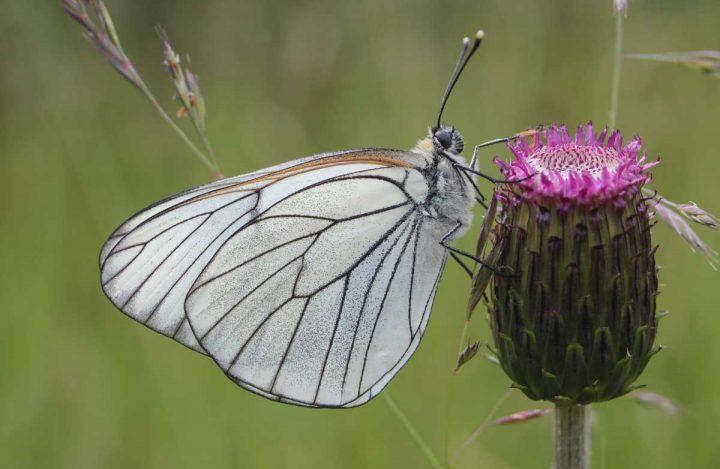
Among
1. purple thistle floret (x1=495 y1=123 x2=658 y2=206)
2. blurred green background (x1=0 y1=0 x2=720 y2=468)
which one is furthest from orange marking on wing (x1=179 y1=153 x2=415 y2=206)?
blurred green background (x1=0 y1=0 x2=720 y2=468)

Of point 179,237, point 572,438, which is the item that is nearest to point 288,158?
point 179,237

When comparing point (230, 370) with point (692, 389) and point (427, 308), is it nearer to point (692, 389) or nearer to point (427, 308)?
point (427, 308)

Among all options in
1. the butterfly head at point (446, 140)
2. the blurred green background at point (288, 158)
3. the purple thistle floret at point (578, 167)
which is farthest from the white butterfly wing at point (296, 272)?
the purple thistle floret at point (578, 167)

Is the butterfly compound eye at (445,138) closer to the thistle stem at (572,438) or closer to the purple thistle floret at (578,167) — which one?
the purple thistle floret at (578,167)

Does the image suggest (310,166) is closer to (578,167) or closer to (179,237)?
(179,237)

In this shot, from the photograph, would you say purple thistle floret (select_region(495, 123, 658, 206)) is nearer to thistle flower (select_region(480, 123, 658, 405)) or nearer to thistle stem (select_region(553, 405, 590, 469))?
thistle flower (select_region(480, 123, 658, 405))
